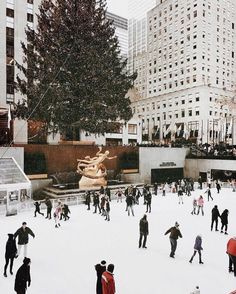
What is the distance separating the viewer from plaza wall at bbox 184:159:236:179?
36188 mm

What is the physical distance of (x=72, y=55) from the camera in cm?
3127

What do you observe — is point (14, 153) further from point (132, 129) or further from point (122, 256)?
point (132, 129)

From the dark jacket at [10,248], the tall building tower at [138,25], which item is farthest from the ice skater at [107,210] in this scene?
the tall building tower at [138,25]

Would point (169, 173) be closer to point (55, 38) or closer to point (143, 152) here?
point (143, 152)

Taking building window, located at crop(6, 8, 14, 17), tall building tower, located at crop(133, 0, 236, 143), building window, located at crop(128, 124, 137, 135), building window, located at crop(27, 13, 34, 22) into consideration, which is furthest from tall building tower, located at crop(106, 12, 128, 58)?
building window, located at crop(6, 8, 14, 17)

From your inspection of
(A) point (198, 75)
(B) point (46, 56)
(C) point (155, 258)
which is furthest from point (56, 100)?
(A) point (198, 75)

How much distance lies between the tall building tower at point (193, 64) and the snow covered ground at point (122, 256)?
156ft

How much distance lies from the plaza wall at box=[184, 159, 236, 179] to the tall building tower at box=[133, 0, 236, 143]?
2289 cm

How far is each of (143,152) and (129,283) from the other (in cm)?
2703

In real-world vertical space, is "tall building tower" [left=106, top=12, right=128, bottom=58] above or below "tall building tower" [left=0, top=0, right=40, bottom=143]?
above

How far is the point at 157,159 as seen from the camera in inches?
1453

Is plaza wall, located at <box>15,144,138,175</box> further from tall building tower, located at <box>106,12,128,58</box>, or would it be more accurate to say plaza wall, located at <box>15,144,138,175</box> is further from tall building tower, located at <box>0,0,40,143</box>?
tall building tower, located at <box>106,12,128,58</box>

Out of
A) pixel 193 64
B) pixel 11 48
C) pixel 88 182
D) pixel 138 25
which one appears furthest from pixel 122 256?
pixel 138 25

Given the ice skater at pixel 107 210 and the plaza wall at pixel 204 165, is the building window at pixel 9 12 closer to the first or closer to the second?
the plaza wall at pixel 204 165
